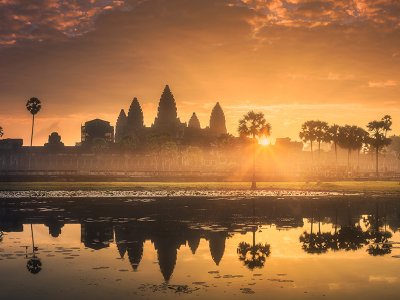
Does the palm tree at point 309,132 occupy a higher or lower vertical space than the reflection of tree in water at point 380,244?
higher

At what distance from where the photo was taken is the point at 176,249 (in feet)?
68.4

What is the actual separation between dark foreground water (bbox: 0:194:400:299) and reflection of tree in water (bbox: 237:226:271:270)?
0.15 ft

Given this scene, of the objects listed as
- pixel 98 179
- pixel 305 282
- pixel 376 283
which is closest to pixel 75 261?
pixel 305 282

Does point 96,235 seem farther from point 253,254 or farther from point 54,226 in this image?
→ point 253,254

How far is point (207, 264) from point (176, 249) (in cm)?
313

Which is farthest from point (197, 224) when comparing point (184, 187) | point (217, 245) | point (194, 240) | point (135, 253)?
point (184, 187)

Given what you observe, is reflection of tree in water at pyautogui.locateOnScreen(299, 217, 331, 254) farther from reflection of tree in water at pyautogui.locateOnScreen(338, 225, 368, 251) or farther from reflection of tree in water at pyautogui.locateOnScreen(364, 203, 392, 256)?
reflection of tree in water at pyautogui.locateOnScreen(364, 203, 392, 256)

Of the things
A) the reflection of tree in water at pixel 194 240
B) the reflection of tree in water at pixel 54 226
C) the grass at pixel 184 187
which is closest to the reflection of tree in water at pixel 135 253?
the reflection of tree in water at pixel 194 240

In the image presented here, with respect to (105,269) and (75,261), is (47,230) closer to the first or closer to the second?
(75,261)

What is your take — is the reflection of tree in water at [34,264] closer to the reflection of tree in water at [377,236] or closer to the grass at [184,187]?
the reflection of tree in water at [377,236]

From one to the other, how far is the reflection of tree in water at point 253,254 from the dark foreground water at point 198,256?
0.04 metres

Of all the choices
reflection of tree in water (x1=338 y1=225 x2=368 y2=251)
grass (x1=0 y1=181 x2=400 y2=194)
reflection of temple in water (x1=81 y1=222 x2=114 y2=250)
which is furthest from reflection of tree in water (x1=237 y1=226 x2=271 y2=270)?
grass (x1=0 y1=181 x2=400 y2=194)

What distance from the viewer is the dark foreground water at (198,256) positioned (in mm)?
14344

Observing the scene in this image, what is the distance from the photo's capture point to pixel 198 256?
19.4m
